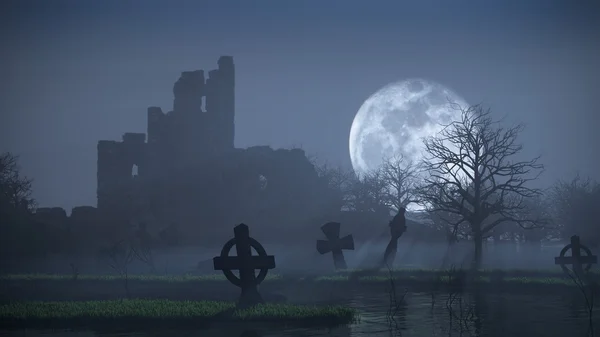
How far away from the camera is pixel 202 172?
8962 centimetres

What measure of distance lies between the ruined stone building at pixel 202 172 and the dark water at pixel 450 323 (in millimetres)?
53044

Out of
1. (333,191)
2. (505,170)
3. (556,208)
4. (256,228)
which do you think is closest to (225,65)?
(333,191)

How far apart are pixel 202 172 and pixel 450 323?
245 ft

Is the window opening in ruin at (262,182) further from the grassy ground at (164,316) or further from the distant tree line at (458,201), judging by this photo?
the grassy ground at (164,316)

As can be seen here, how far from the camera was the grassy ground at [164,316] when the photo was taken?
17156mm

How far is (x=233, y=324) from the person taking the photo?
55.7ft

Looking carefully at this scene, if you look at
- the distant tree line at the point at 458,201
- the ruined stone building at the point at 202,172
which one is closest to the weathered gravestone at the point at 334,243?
the distant tree line at the point at 458,201

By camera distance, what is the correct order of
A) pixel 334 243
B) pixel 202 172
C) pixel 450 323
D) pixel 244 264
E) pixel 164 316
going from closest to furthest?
pixel 450 323 → pixel 164 316 → pixel 244 264 → pixel 334 243 → pixel 202 172

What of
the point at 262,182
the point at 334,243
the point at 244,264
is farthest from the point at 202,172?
the point at 244,264

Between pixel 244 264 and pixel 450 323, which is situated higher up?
pixel 244 264

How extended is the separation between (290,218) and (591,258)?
4942 cm

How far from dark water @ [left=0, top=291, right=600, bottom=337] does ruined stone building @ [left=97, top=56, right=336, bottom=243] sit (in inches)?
2088

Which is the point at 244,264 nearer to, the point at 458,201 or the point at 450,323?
the point at 450,323

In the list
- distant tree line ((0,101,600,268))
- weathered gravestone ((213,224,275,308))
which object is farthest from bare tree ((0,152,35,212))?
weathered gravestone ((213,224,275,308))
